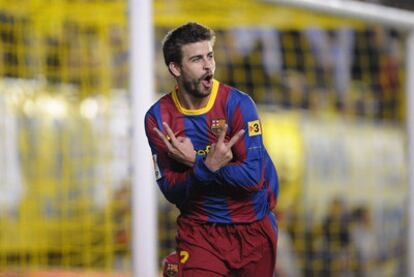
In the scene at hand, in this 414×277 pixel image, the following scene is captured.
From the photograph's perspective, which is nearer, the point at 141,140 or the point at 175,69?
the point at 175,69

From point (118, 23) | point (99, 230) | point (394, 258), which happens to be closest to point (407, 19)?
point (118, 23)

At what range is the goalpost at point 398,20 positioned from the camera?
21.1 feet

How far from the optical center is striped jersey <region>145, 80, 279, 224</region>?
382 centimetres

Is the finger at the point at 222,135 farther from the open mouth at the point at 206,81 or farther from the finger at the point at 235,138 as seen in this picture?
the open mouth at the point at 206,81

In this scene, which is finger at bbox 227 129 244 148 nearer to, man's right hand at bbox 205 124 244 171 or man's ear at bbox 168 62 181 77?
man's right hand at bbox 205 124 244 171

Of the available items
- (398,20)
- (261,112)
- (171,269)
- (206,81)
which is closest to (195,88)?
(206,81)

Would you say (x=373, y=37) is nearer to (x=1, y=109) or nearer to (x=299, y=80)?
(x=299, y=80)

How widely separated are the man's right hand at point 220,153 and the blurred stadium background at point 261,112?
316 cm

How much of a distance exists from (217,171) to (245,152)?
0.20m

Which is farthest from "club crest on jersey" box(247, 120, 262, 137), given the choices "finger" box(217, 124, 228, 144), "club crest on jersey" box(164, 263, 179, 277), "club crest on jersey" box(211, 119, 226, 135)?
"club crest on jersey" box(164, 263, 179, 277)

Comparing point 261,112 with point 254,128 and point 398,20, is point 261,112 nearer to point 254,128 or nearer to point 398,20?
point 398,20

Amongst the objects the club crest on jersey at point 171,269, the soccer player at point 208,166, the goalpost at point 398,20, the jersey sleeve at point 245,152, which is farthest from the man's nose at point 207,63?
the goalpost at point 398,20

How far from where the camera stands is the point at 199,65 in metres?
3.83

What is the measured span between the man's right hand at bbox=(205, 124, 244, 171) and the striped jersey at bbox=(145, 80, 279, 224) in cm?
4
